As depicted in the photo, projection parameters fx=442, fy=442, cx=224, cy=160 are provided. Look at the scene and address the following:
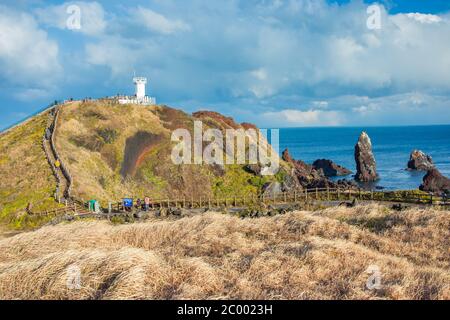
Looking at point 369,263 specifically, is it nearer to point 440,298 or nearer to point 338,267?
point 338,267

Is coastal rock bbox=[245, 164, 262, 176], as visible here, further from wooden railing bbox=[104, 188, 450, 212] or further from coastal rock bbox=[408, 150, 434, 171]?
coastal rock bbox=[408, 150, 434, 171]

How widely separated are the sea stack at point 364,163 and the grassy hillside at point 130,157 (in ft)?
150

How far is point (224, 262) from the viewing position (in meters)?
14.2

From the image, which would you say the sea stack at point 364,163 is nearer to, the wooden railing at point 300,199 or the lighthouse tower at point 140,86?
the lighthouse tower at point 140,86

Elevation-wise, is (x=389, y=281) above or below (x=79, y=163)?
below

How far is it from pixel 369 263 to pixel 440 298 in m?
3.08

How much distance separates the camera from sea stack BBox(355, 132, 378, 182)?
3925 inches

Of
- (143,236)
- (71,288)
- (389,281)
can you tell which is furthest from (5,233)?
(389,281)

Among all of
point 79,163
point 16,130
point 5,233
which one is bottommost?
point 5,233

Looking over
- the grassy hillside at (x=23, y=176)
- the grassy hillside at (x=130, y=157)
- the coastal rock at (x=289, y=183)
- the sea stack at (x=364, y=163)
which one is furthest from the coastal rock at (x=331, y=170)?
the grassy hillside at (x=23, y=176)

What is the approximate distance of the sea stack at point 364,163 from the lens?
3925 inches

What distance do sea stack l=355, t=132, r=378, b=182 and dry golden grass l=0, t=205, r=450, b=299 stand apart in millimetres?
81544

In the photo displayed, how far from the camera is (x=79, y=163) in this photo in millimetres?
49281

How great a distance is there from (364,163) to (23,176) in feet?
254
